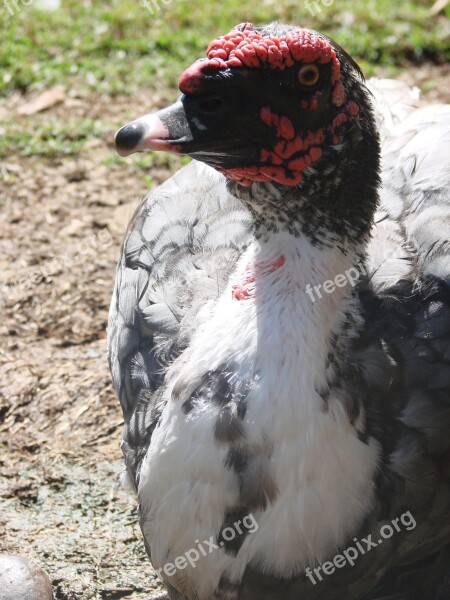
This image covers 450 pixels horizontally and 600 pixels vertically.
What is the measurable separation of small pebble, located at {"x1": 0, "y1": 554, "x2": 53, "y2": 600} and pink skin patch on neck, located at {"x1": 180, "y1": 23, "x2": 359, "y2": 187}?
1.70 meters

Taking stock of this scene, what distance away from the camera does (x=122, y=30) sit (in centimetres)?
702

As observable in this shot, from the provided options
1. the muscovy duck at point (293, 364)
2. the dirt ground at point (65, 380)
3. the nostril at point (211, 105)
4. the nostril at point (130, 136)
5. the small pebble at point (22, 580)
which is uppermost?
the nostril at point (211, 105)

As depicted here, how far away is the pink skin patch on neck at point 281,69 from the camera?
8.88 feet

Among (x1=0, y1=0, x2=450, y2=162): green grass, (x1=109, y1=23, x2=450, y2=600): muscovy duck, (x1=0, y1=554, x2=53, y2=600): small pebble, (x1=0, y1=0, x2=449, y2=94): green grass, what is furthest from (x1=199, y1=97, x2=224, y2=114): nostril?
(x1=0, y1=0, x2=449, y2=94): green grass

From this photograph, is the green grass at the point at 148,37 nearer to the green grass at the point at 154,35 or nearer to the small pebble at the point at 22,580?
the green grass at the point at 154,35

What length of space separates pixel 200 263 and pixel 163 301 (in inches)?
7.5

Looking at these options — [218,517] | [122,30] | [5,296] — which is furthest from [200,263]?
[122,30]

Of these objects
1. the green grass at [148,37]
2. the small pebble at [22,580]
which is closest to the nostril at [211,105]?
the small pebble at [22,580]

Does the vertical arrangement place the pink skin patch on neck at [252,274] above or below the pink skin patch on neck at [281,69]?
below

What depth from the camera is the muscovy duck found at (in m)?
2.80

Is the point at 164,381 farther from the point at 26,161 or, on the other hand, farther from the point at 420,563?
the point at 26,161

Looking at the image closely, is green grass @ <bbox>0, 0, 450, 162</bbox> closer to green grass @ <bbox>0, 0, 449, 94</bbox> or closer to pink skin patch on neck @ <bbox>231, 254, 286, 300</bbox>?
green grass @ <bbox>0, 0, 449, 94</bbox>

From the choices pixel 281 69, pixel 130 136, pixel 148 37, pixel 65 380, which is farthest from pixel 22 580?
pixel 148 37

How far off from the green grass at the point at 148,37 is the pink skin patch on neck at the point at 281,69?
3528mm
